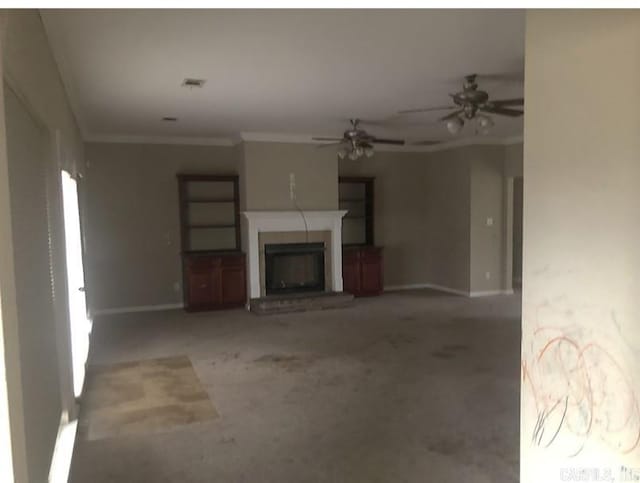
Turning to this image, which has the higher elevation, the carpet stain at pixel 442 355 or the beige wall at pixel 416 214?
the beige wall at pixel 416 214

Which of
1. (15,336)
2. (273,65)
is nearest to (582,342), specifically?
(15,336)

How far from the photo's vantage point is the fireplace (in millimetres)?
7730

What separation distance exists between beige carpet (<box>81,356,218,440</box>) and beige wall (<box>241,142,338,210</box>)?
318 cm

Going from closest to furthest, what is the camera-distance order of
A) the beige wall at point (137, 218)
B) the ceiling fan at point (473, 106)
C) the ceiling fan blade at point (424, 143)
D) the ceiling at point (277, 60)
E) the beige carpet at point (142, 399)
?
the ceiling at point (277, 60) < the beige carpet at point (142, 399) < the ceiling fan at point (473, 106) < the beige wall at point (137, 218) < the ceiling fan blade at point (424, 143)

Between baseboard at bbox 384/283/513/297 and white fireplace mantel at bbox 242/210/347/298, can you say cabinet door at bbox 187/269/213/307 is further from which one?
baseboard at bbox 384/283/513/297

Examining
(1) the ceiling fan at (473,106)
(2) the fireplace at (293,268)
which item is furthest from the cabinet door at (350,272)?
(1) the ceiling fan at (473,106)

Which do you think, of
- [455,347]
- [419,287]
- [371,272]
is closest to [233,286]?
[371,272]

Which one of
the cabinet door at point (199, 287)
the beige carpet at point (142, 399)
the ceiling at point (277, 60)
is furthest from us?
the cabinet door at point (199, 287)

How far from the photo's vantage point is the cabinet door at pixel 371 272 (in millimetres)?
8469

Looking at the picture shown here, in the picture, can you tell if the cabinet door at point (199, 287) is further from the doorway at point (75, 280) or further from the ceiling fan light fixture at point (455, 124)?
the ceiling fan light fixture at point (455, 124)

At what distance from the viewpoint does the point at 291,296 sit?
7.52m

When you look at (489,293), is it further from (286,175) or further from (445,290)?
(286,175)

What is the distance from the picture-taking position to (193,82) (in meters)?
4.41

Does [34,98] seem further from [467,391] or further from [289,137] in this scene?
[289,137]
